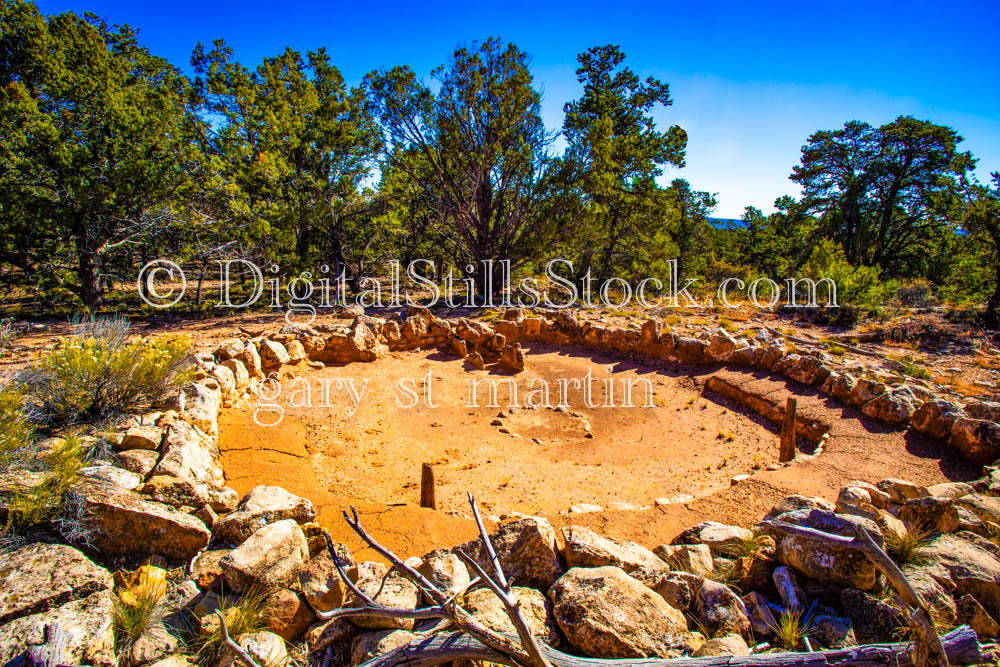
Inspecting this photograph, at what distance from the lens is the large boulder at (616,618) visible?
2490 mm

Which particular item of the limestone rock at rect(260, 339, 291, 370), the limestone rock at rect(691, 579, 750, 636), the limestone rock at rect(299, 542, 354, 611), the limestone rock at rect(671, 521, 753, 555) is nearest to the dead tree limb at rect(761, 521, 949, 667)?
the limestone rock at rect(691, 579, 750, 636)

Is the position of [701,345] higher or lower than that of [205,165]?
lower

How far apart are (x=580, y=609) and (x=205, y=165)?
521 inches

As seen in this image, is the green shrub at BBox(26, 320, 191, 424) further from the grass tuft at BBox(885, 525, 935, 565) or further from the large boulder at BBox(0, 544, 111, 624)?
the grass tuft at BBox(885, 525, 935, 565)

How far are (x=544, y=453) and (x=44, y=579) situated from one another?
5.75 metres

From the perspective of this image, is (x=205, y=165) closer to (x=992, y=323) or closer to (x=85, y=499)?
(x=85, y=499)

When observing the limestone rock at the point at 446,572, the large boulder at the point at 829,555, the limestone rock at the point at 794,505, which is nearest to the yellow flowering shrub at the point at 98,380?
the limestone rock at the point at 446,572

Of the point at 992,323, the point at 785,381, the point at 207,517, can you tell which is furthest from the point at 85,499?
the point at 992,323

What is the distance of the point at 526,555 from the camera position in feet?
11.2

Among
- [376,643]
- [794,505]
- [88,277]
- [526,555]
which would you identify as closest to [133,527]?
[376,643]

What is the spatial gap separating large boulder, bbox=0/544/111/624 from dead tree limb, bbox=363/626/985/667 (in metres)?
2.04

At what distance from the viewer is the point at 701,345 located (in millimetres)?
10180

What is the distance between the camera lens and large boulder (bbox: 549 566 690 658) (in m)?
2.49

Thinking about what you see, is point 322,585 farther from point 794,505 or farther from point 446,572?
point 794,505
